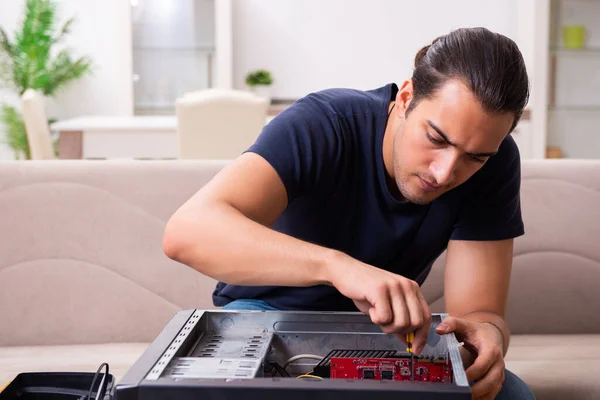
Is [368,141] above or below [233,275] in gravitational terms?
above

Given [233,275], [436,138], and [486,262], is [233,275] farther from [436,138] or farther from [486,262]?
[486,262]

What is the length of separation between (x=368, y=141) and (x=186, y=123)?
1.99 m

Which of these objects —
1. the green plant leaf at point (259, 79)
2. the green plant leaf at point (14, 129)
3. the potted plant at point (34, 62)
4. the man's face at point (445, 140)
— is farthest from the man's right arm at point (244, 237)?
the green plant leaf at point (14, 129)

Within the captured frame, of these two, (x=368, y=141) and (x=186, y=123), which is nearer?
(x=368, y=141)

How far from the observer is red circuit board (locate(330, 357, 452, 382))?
2.67 ft

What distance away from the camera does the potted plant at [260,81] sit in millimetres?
4864

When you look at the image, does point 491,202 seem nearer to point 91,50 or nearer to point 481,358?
point 481,358

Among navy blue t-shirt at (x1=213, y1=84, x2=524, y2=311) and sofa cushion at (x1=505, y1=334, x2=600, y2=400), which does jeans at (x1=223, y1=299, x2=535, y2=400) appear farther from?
sofa cushion at (x1=505, y1=334, x2=600, y2=400)

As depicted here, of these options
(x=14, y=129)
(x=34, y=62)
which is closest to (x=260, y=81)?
(x=34, y=62)

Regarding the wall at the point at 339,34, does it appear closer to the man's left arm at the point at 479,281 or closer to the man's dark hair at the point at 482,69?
the man's left arm at the point at 479,281

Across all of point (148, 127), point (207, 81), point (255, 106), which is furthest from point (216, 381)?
point (207, 81)

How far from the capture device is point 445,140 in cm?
107

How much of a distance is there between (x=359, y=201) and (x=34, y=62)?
4.27 metres

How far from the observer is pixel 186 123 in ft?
10.2
